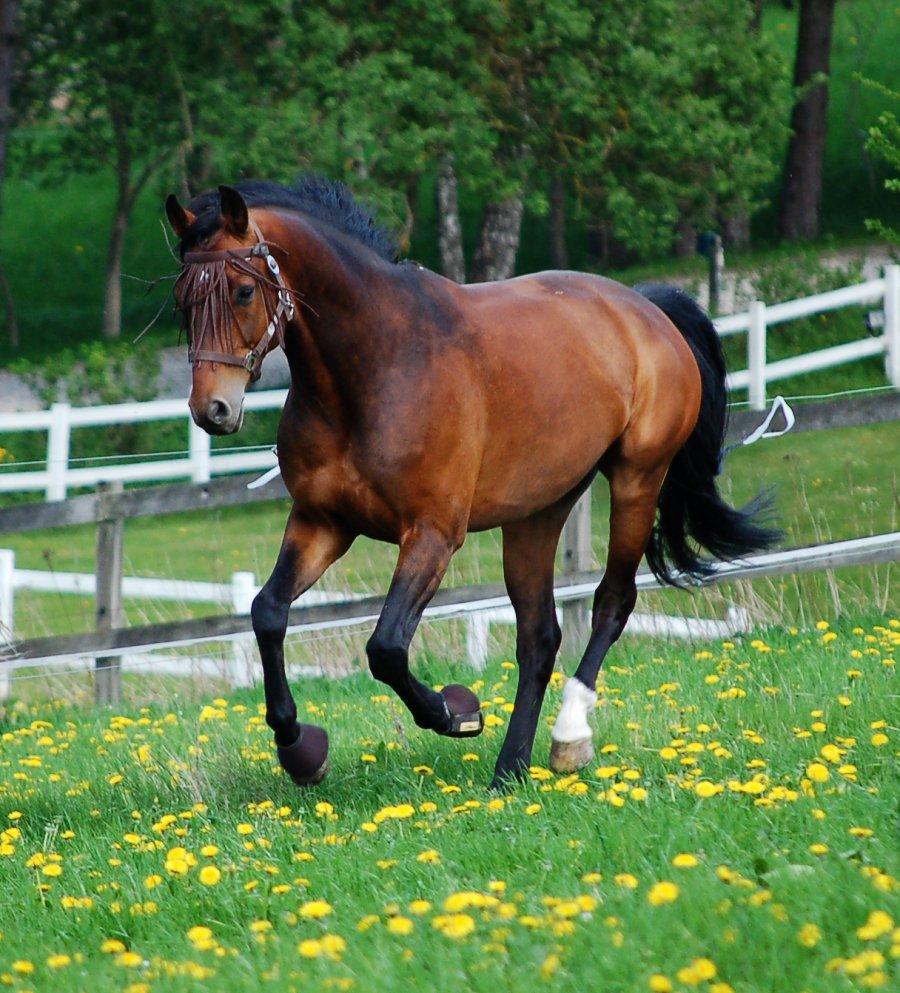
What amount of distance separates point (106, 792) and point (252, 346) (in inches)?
76.9

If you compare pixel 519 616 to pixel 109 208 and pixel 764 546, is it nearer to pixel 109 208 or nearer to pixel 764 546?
pixel 764 546

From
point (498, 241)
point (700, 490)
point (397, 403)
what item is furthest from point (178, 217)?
point (498, 241)

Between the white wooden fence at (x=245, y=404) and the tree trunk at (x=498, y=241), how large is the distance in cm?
557

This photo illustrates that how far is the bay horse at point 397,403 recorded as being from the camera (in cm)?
473

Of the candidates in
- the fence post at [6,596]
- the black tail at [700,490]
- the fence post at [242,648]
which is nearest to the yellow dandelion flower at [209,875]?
the black tail at [700,490]

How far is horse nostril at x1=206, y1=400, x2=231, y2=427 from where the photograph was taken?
4.49m

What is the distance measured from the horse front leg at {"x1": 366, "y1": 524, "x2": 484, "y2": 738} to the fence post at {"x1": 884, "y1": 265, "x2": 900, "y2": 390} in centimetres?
1158

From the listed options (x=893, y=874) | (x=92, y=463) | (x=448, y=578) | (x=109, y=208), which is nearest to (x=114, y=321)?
(x=92, y=463)

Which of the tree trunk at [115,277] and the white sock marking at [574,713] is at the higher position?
the white sock marking at [574,713]

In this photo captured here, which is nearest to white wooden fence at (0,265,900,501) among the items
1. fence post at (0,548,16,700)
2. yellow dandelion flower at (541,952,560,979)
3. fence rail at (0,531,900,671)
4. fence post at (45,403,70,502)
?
fence post at (45,403,70,502)

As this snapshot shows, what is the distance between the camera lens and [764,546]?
6.91 m

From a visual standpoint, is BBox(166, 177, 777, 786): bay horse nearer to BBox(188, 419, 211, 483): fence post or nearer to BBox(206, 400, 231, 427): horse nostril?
BBox(206, 400, 231, 427): horse nostril

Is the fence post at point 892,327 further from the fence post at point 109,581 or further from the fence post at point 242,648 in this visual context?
the fence post at point 109,581

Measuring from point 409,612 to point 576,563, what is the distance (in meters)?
3.49
